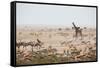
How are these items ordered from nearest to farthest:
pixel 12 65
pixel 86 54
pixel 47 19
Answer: pixel 12 65
pixel 47 19
pixel 86 54

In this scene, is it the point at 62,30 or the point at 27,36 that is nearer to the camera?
the point at 27,36

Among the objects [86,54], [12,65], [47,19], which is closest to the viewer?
[12,65]

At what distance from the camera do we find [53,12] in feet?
7.22

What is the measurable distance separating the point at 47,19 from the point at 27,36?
9.1 inches

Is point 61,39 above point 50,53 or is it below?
above

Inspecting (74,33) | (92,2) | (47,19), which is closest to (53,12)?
(47,19)

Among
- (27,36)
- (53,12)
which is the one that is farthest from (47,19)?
(27,36)

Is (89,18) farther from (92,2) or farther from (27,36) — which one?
(27,36)

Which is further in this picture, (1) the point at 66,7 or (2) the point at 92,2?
(2) the point at 92,2

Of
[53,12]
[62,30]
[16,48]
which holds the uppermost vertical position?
[53,12]

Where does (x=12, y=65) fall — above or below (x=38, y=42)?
below

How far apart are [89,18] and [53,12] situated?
0.37m

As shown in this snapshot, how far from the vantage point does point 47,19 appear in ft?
7.15
